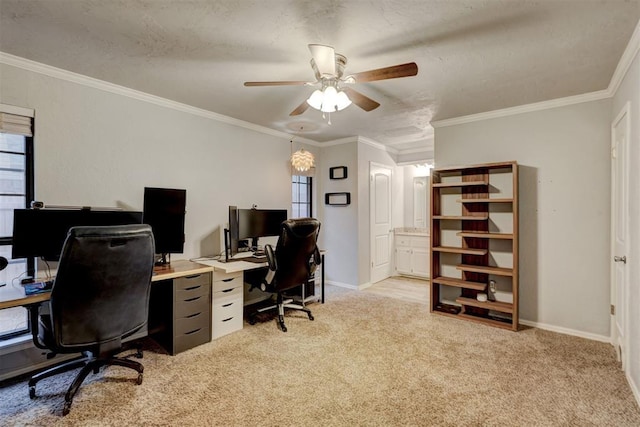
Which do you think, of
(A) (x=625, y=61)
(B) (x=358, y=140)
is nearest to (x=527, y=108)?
(A) (x=625, y=61)

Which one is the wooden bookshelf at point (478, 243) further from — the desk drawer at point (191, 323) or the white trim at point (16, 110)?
the white trim at point (16, 110)

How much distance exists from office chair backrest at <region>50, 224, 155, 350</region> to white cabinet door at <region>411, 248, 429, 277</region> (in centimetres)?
454

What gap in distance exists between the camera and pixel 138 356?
2.51 meters

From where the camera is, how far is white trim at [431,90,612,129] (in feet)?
9.75

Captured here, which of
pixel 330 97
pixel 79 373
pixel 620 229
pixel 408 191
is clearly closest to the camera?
pixel 79 373

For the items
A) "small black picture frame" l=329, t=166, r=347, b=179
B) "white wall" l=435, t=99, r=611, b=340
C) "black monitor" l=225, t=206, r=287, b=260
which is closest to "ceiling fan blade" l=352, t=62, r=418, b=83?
"black monitor" l=225, t=206, r=287, b=260

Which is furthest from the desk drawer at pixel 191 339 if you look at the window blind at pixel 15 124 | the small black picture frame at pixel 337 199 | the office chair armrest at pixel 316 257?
the small black picture frame at pixel 337 199

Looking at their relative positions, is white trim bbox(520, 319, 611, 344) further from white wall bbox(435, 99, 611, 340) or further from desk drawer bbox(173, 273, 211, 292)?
desk drawer bbox(173, 273, 211, 292)

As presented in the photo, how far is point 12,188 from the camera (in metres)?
2.41

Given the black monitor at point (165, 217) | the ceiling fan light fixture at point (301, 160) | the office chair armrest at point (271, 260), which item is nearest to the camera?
the black monitor at point (165, 217)

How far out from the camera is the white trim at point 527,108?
9.75 ft

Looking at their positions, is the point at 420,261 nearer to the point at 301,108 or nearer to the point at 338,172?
the point at 338,172

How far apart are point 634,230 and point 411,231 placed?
3.80 metres

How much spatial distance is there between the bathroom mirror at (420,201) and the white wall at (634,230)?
3582 mm
